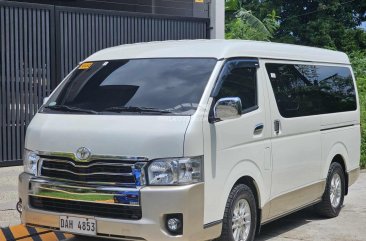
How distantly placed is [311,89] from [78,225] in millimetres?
3618

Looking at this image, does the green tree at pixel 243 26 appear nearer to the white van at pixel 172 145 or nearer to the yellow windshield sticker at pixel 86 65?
the white van at pixel 172 145

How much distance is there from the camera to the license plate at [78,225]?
5.10 meters

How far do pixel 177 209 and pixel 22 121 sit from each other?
6.76 metres

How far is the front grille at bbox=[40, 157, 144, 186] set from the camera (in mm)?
4980

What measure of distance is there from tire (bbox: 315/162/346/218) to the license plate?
3.69m

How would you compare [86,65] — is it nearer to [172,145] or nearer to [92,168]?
[92,168]

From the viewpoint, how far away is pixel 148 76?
578cm

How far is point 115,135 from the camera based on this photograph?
16.6ft

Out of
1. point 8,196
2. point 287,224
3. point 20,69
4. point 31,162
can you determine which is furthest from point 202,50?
point 20,69

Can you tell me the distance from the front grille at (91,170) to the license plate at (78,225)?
35cm

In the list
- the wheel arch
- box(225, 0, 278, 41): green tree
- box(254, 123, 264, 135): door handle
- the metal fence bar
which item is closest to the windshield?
box(254, 123, 264, 135): door handle

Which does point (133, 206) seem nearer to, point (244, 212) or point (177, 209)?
point (177, 209)

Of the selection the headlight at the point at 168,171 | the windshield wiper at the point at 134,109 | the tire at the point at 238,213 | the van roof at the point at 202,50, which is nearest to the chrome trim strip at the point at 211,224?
the tire at the point at 238,213

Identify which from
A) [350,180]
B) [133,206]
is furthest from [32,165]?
[350,180]
